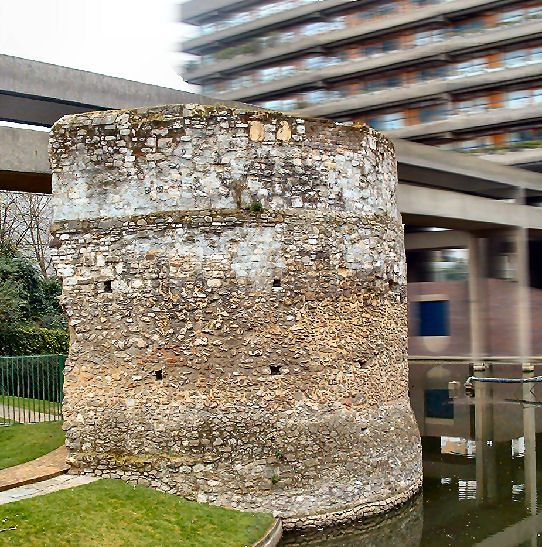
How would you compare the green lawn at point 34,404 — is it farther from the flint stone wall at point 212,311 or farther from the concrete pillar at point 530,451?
the concrete pillar at point 530,451

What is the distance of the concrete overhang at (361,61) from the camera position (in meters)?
37.6

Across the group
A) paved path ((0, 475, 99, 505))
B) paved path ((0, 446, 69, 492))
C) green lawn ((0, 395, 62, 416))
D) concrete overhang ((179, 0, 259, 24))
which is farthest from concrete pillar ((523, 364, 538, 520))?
concrete overhang ((179, 0, 259, 24))

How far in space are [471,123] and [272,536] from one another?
3264 centimetres

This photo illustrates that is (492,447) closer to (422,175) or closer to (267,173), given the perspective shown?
(267,173)

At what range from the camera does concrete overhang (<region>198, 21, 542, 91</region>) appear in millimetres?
37609

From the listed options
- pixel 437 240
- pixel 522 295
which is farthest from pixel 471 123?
pixel 522 295

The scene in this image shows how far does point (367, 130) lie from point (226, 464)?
544 cm

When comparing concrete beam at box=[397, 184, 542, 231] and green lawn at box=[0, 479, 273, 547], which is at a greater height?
concrete beam at box=[397, 184, 542, 231]

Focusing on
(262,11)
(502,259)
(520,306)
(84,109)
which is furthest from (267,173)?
(262,11)

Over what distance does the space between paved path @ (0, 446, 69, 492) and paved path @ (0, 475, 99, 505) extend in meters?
0.09

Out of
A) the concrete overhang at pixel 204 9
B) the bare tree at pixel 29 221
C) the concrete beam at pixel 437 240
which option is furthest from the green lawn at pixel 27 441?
the concrete overhang at pixel 204 9

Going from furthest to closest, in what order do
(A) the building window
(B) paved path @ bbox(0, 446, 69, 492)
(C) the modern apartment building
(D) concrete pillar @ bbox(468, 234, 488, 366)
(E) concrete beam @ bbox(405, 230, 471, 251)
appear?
(C) the modern apartment building
(A) the building window
(E) concrete beam @ bbox(405, 230, 471, 251)
(D) concrete pillar @ bbox(468, 234, 488, 366)
(B) paved path @ bbox(0, 446, 69, 492)

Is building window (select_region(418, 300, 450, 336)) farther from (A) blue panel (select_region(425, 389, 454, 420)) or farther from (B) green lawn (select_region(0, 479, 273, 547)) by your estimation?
(B) green lawn (select_region(0, 479, 273, 547))

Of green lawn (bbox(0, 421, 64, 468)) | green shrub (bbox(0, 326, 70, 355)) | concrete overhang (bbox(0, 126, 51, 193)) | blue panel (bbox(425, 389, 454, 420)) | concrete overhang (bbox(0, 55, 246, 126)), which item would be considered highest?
concrete overhang (bbox(0, 55, 246, 126))
